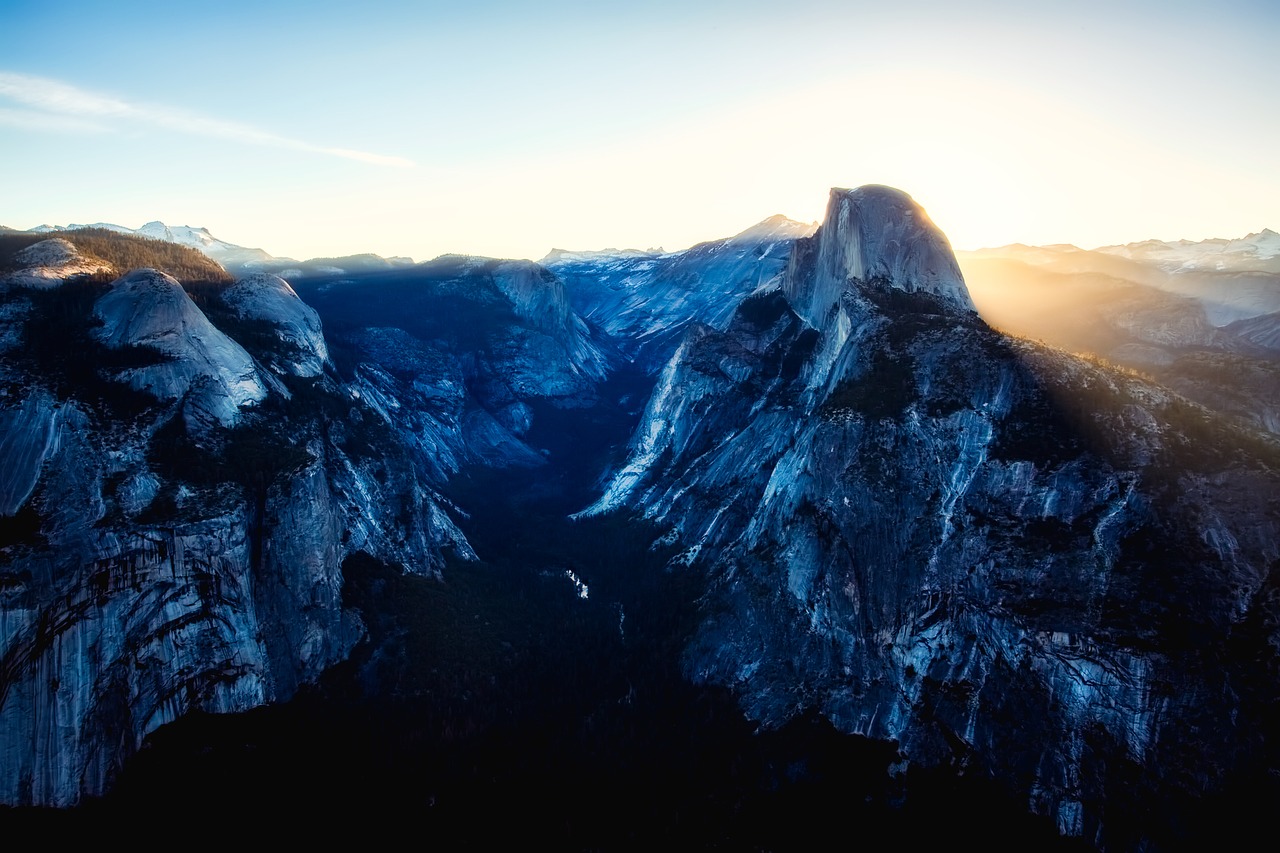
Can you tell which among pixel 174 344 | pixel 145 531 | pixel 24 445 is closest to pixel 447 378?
pixel 174 344

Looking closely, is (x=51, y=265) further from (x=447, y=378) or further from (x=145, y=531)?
(x=447, y=378)

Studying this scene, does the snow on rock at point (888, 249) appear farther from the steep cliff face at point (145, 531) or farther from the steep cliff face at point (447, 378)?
the steep cliff face at point (447, 378)

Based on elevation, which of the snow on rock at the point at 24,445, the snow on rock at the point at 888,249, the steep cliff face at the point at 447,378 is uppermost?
the snow on rock at the point at 888,249

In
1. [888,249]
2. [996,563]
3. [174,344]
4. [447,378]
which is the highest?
[888,249]

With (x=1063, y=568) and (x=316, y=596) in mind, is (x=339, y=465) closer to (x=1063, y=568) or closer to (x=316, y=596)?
(x=316, y=596)

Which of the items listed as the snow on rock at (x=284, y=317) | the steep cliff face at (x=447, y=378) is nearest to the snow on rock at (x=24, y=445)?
the snow on rock at (x=284, y=317)
